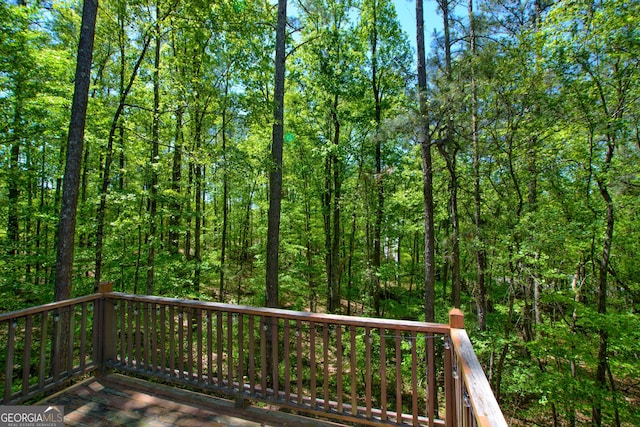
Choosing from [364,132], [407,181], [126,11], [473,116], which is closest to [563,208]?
[473,116]

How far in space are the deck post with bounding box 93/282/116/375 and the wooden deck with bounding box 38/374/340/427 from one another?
0.24 metres

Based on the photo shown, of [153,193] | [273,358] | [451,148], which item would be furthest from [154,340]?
[451,148]

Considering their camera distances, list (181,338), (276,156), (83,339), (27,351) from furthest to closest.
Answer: (276,156) < (83,339) < (181,338) < (27,351)

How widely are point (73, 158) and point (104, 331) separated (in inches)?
80.3

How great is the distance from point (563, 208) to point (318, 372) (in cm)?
692

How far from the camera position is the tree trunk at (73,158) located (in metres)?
3.36

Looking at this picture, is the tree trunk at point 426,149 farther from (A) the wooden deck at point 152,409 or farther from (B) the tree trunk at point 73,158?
(B) the tree trunk at point 73,158

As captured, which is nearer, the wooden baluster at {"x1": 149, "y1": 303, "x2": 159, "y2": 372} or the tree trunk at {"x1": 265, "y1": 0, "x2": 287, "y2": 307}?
the wooden baluster at {"x1": 149, "y1": 303, "x2": 159, "y2": 372}

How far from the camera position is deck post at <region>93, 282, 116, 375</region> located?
2.92m

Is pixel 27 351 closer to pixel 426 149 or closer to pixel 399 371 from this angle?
pixel 399 371

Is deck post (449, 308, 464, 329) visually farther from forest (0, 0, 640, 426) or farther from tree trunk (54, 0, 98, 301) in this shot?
tree trunk (54, 0, 98, 301)

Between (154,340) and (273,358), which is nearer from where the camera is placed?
(273,358)

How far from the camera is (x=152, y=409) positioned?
2383 mm

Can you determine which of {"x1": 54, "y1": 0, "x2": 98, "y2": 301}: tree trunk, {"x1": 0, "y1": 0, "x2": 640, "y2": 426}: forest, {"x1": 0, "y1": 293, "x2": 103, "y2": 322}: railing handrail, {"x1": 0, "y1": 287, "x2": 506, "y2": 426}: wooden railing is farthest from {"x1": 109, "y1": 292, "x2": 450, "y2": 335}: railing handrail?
{"x1": 0, "y1": 0, "x2": 640, "y2": 426}: forest
